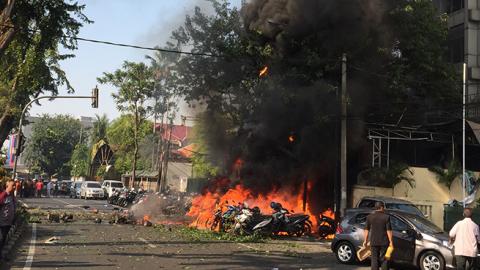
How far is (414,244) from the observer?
11.5m

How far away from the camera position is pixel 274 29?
24188mm

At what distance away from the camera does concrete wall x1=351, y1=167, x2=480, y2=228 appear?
2215cm

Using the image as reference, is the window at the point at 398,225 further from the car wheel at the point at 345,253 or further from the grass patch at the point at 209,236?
the grass patch at the point at 209,236

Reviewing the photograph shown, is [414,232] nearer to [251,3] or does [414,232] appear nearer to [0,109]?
[251,3]

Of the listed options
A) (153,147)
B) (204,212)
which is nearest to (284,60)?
(204,212)

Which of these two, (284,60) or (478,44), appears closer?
(284,60)

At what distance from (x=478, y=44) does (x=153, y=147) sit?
3743 cm

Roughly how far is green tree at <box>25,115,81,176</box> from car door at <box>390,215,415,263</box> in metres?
76.7

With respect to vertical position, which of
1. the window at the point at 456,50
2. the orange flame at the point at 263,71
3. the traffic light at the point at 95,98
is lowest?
the traffic light at the point at 95,98

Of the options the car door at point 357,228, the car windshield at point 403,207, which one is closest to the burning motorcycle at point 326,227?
the car windshield at point 403,207

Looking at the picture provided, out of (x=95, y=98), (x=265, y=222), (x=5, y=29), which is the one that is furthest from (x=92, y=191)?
(x=5, y=29)

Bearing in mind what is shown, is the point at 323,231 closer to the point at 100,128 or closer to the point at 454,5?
the point at 454,5

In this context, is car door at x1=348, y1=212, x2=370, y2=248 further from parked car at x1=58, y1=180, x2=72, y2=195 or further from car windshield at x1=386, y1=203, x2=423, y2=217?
parked car at x1=58, y1=180, x2=72, y2=195

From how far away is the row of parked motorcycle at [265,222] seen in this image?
17516mm
